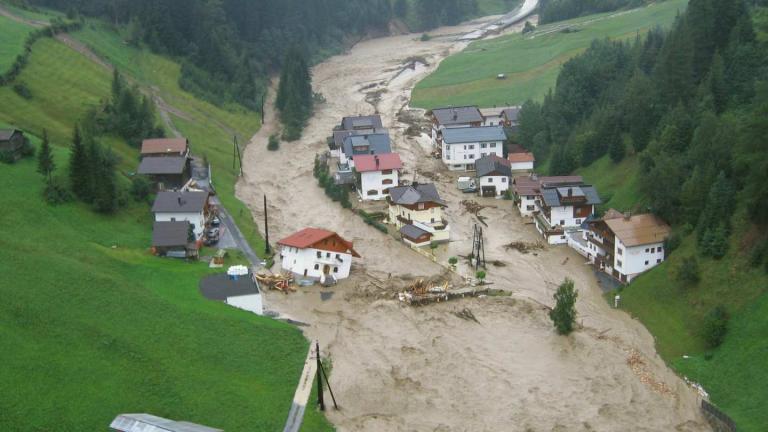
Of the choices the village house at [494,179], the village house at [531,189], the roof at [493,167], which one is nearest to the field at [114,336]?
the village house at [531,189]

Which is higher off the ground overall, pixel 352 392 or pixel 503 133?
pixel 503 133

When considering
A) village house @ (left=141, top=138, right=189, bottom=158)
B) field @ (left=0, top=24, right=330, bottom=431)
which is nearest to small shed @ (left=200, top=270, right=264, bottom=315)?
field @ (left=0, top=24, right=330, bottom=431)

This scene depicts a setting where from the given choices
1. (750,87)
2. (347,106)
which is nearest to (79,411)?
(750,87)

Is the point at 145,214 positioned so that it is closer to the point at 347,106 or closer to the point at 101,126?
the point at 101,126

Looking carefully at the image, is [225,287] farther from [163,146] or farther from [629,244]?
[163,146]

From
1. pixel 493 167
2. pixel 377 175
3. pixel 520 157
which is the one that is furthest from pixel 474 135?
pixel 377 175

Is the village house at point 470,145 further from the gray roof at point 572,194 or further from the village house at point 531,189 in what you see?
the gray roof at point 572,194
